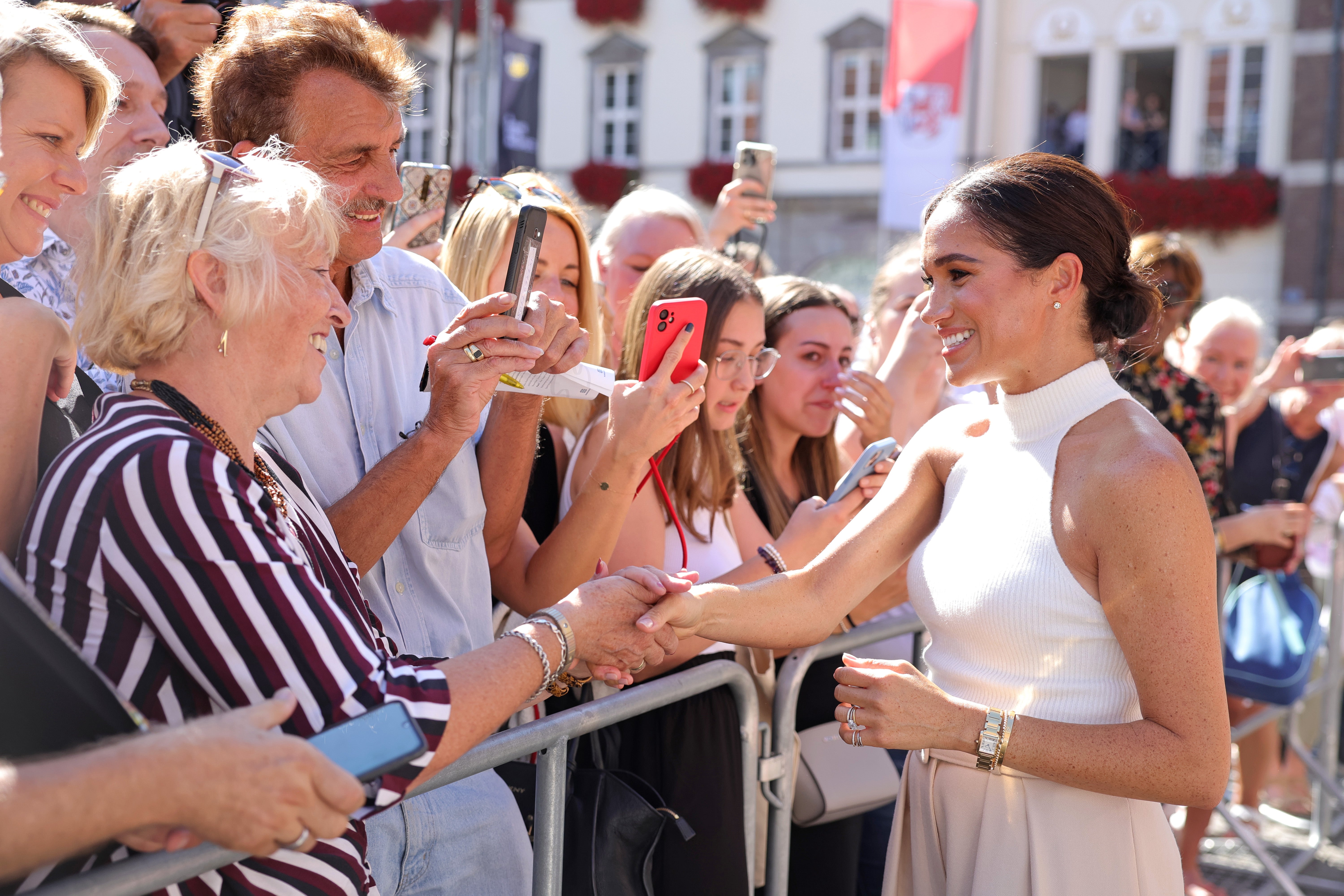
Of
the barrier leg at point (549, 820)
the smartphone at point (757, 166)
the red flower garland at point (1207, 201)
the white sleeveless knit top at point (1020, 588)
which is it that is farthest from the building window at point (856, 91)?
the barrier leg at point (549, 820)

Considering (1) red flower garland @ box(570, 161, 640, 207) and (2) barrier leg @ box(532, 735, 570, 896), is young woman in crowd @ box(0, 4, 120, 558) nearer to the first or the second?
(2) barrier leg @ box(532, 735, 570, 896)

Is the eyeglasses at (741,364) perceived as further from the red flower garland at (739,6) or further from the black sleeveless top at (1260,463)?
the red flower garland at (739,6)

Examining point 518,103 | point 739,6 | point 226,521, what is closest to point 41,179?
point 226,521

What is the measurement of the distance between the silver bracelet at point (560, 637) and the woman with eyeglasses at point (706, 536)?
2.03 feet

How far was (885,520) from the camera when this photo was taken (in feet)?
7.41

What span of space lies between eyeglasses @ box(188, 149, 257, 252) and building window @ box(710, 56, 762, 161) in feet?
64.7

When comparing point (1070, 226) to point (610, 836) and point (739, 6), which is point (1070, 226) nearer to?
point (610, 836)

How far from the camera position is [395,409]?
7.23 feet

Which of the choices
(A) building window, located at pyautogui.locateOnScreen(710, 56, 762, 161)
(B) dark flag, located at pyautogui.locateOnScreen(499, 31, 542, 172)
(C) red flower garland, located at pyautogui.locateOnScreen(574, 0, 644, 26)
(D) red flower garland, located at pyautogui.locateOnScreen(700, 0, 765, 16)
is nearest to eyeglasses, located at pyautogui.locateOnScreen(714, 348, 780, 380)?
(B) dark flag, located at pyautogui.locateOnScreen(499, 31, 542, 172)

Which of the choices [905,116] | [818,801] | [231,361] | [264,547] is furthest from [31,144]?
[905,116]

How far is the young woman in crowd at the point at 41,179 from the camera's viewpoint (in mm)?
1489

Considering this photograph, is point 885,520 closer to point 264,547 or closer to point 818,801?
point 818,801

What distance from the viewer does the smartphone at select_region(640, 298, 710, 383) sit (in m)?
2.28

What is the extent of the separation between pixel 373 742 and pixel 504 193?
183 cm
